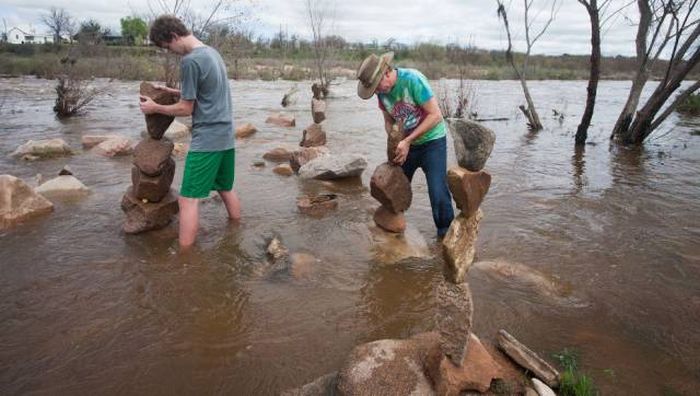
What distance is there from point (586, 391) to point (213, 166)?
2981mm

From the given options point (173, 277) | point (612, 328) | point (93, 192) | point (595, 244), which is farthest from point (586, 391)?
point (93, 192)

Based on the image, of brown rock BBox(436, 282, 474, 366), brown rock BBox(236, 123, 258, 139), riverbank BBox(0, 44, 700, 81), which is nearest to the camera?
brown rock BBox(436, 282, 474, 366)

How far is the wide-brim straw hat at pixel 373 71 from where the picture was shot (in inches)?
134

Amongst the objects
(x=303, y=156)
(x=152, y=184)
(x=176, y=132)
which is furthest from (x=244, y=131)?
(x=152, y=184)

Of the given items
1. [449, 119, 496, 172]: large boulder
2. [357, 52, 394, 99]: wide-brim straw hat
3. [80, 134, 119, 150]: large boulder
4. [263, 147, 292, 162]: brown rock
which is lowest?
[263, 147, 292, 162]: brown rock

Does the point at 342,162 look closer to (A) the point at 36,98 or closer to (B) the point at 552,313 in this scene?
(B) the point at 552,313

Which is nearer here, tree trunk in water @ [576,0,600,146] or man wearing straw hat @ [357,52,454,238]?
man wearing straw hat @ [357,52,454,238]

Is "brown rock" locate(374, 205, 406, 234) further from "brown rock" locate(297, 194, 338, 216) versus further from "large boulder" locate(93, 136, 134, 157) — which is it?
"large boulder" locate(93, 136, 134, 157)

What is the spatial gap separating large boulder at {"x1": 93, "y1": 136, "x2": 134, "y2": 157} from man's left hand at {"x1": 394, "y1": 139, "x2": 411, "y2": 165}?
5.29m

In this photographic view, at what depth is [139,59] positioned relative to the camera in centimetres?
2498

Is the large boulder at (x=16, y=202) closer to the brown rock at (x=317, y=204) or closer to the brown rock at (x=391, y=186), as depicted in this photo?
the brown rock at (x=317, y=204)

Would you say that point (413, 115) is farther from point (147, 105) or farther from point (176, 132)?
point (176, 132)

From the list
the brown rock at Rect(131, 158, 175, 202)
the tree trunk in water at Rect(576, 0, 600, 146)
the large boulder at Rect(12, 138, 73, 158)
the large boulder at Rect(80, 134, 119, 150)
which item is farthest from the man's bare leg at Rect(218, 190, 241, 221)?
the tree trunk in water at Rect(576, 0, 600, 146)

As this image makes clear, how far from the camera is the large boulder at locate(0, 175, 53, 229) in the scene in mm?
4246
